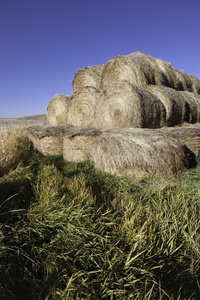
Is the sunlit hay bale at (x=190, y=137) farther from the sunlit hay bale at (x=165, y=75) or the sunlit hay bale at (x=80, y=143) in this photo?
the sunlit hay bale at (x=165, y=75)

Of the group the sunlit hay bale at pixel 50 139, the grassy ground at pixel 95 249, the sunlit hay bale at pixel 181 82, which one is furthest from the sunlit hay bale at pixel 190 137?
the sunlit hay bale at pixel 181 82

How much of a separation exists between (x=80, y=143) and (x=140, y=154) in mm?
1898

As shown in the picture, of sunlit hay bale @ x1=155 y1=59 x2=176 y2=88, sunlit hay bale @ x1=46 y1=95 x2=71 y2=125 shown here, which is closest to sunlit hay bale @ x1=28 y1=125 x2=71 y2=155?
sunlit hay bale @ x1=46 y1=95 x2=71 y2=125

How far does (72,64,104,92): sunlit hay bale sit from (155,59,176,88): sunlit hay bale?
84.6 inches

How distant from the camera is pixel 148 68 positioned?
271 inches

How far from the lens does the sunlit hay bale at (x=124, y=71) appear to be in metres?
6.51

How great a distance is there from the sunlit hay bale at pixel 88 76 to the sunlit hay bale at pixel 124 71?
0.51m

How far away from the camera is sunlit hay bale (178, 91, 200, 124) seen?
286 inches

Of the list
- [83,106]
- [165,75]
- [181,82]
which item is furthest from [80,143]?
[181,82]

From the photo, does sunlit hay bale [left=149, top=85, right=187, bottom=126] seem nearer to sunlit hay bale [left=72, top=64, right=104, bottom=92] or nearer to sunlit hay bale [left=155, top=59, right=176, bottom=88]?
sunlit hay bale [left=155, top=59, right=176, bottom=88]

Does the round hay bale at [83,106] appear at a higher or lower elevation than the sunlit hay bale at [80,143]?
higher

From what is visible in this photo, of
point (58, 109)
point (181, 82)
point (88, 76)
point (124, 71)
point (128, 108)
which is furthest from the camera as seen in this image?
point (181, 82)

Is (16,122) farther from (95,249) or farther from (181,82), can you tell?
(95,249)

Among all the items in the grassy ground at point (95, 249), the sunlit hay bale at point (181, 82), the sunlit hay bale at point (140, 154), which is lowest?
the grassy ground at point (95, 249)
